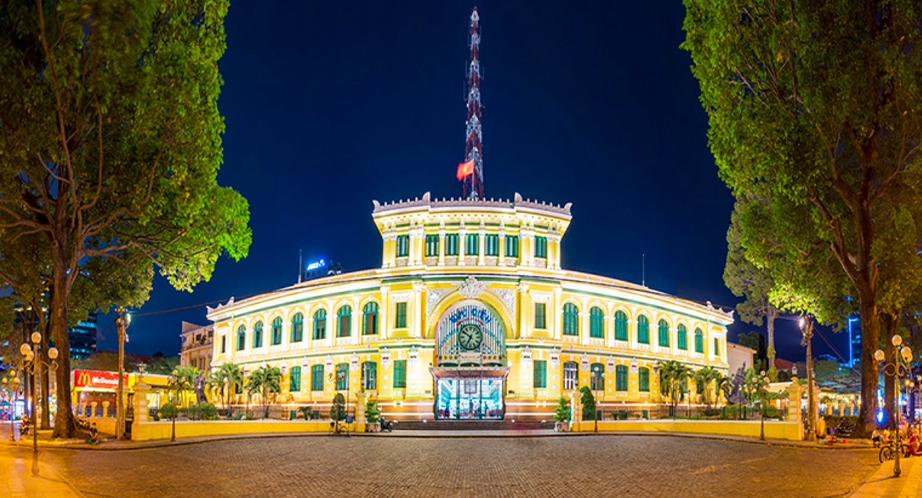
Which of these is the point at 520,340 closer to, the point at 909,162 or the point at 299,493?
the point at 909,162

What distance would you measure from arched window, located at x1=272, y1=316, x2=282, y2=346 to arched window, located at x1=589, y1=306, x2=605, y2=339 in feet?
71.9

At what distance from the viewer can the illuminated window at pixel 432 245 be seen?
53928mm

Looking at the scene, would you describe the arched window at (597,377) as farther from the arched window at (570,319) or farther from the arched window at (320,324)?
the arched window at (320,324)

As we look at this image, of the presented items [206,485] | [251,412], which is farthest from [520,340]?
[206,485]

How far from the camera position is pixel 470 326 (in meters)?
52.4

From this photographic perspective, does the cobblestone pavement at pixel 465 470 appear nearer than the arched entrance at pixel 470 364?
Yes

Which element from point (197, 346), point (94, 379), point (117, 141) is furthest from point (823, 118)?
point (197, 346)

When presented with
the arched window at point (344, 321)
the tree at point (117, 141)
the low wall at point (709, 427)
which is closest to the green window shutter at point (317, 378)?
the arched window at point (344, 321)

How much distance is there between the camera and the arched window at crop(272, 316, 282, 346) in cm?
5969

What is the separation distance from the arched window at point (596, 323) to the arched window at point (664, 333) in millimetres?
6161

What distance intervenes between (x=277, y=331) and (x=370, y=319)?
9.48 metres

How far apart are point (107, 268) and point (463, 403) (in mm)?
24353

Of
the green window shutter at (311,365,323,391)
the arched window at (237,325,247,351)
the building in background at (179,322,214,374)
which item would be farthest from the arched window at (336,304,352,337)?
the building in background at (179,322,214,374)

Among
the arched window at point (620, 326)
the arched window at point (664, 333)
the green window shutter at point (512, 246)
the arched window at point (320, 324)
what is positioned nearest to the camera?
the green window shutter at point (512, 246)
